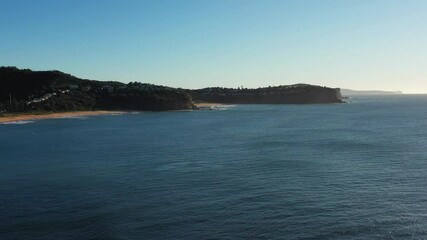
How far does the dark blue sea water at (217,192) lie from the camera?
30.9 meters

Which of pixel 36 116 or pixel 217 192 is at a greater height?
pixel 36 116

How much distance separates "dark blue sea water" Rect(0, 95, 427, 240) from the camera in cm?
3089

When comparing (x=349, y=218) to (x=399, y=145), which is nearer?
(x=349, y=218)

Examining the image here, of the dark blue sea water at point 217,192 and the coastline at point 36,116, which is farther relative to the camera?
the coastline at point 36,116

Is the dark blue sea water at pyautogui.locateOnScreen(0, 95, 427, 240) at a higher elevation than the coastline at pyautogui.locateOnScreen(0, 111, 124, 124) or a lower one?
lower

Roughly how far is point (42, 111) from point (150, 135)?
9676 cm

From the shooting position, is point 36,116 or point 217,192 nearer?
point 217,192

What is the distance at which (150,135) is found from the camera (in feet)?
319

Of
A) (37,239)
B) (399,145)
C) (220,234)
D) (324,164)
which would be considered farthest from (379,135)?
(37,239)

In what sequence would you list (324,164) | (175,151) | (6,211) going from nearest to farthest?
1. (6,211)
2. (324,164)
3. (175,151)

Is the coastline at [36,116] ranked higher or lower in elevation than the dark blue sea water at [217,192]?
higher

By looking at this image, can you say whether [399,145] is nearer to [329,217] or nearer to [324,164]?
[324,164]

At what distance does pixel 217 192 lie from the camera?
4097cm

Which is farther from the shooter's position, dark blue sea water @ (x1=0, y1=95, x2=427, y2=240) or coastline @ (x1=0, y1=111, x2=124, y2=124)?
coastline @ (x1=0, y1=111, x2=124, y2=124)
